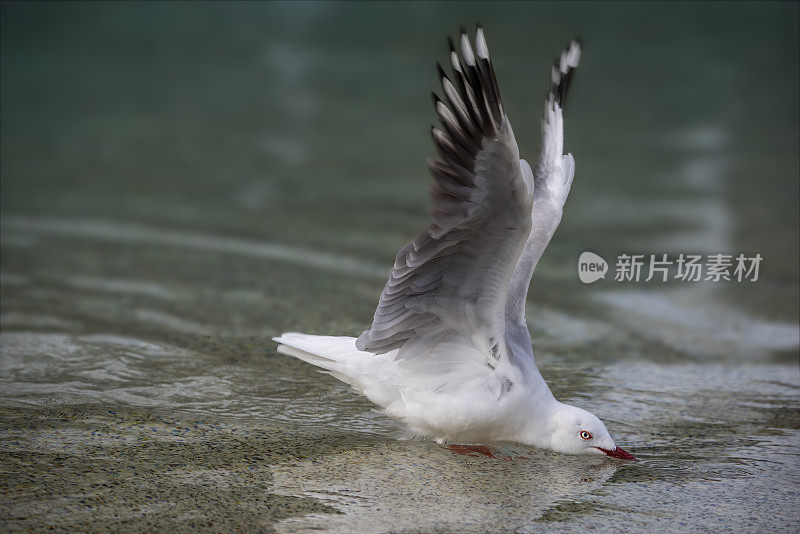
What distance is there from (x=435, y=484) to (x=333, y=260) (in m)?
2.99

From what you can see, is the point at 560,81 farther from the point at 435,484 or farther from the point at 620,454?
the point at 435,484

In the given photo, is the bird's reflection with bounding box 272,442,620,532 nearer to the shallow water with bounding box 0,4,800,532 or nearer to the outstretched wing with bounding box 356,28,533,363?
the shallow water with bounding box 0,4,800,532

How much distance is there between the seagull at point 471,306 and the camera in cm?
335

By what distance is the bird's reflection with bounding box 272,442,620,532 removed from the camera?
336 centimetres

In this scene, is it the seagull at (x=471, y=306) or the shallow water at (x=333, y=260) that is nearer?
the seagull at (x=471, y=306)

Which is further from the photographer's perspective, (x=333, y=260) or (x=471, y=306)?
(x=333, y=260)

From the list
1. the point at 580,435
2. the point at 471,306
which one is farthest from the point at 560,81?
the point at 580,435

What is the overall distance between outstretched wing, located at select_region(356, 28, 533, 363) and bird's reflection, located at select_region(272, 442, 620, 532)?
41cm

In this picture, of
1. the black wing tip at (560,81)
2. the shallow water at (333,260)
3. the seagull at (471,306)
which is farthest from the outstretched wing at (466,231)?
the black wing tip at (560,81)

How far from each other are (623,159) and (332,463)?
20.1 feet

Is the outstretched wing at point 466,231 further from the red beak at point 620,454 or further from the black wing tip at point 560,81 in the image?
the black wing tip at point 560,81

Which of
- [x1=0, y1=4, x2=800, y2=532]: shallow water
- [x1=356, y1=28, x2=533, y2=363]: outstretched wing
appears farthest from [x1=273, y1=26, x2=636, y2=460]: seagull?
[x1=0, y1=4, x2=800, y2=532]: shallow water

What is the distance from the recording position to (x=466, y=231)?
3510 millimetres

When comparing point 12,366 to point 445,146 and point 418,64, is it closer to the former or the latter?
point 445,146
